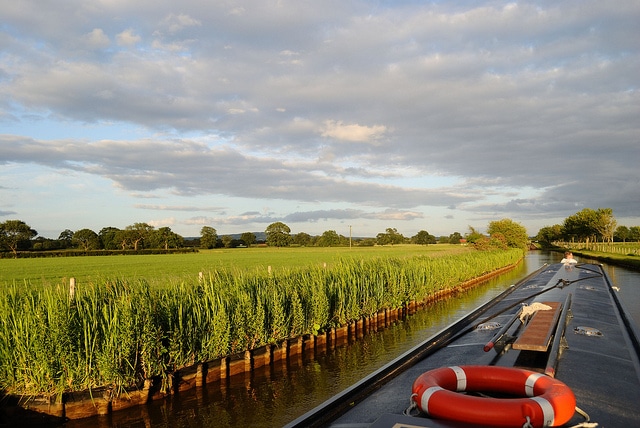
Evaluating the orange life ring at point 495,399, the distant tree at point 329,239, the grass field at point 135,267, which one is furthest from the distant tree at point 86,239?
the orange life ring at point 495,399

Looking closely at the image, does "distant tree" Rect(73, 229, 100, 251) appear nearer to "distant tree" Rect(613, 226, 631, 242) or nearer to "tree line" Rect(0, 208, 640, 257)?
"tree line" Rect(0, 208, 640, 257)

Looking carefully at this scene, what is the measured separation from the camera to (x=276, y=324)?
11.2m

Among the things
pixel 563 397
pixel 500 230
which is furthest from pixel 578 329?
pixel 500 230

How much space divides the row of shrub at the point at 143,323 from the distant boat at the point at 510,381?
4.84m

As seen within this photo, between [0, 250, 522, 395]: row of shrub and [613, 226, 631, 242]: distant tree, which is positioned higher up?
[613, 226, 631, 242]: distant tree

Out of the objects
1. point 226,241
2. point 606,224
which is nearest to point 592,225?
point 606,224

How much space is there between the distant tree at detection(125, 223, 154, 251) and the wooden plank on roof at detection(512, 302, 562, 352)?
111 metres

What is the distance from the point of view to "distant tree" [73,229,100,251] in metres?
109

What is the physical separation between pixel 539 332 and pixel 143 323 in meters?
7.02

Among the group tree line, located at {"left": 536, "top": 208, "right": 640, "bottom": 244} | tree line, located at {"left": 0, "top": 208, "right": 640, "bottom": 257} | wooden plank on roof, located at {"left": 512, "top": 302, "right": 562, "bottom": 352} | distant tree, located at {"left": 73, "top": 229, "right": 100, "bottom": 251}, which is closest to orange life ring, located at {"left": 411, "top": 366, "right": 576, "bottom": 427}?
wooden plank on roof, located at {"left": 512, "top": 302, "right": 562, "bottom": 352}

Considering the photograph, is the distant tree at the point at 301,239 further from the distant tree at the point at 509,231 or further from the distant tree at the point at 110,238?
the distant tree at the point at 509,231

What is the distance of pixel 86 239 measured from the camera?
11206 cm

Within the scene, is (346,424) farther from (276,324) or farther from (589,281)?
(589,281)

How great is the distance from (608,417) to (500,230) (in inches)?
2303
